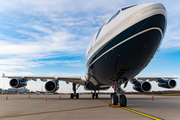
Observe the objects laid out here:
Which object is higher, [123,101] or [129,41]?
[129,41]

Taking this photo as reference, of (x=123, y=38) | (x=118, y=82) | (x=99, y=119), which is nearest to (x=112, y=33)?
(x=123, y=38)

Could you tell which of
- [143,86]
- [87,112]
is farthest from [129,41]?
[143,86]

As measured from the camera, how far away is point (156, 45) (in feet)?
24.8

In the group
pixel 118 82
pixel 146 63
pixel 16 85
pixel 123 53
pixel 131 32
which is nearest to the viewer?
pixel 131 32

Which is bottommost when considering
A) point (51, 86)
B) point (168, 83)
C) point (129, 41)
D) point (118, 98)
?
point (118, 98)

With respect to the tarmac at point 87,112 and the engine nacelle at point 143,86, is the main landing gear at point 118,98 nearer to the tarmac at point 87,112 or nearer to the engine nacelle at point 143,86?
the tarmac at point 87,112

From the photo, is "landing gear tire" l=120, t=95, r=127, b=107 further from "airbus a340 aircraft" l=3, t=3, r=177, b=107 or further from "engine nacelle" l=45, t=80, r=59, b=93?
"engine nacelle" l=45, t=80, r=59, b=93

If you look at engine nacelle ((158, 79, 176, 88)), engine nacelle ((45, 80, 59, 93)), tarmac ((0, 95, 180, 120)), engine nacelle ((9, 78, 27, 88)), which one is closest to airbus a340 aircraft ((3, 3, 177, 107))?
tarmac ((0, 95, 180, 120))

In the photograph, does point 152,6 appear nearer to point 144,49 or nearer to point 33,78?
point 144,49

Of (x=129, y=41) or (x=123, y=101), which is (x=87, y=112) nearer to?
(x=123, y=101)

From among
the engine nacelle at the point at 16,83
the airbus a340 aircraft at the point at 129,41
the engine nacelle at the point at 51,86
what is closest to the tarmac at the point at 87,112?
the airbus a340 aircraft at the point at 129,41

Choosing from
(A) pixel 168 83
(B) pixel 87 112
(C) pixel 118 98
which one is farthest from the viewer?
(A) pixel 168 83

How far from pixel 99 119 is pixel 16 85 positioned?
57.4 ft

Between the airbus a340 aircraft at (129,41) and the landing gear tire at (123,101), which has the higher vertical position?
the airbus a340 aircraft at (129,41)
